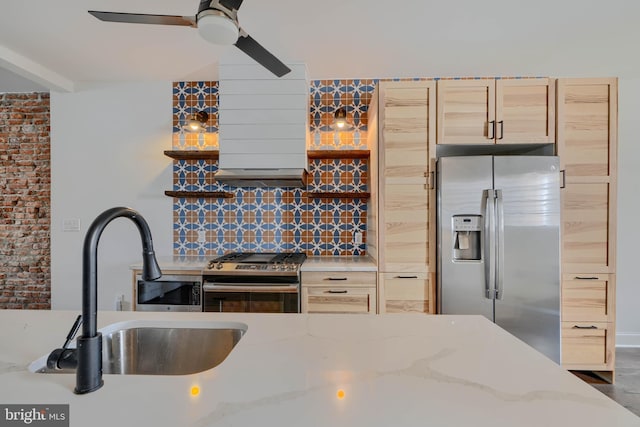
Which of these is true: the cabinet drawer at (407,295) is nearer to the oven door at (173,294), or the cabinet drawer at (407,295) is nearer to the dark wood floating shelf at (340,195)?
the dark wood floating shelf at (340,195)

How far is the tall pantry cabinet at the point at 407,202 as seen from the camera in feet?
8.34

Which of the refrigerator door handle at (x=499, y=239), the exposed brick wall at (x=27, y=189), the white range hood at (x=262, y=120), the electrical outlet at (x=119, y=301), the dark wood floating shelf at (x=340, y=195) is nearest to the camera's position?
the refrigerator door handle at (x=499, y=239)

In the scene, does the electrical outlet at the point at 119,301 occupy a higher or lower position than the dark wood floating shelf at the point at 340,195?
lower

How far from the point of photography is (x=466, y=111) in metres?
2.54

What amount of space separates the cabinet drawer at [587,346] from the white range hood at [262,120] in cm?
251

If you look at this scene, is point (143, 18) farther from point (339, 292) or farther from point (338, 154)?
point (339, 292)

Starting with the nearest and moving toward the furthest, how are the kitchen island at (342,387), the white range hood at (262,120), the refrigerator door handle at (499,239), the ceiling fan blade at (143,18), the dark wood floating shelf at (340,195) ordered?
the kitchen island at (342,387), the ceiling fan blade at (143,18), the refrigerator door handle at (499,239), the white range hood at (262,120), the dark wood floating shelf at (340,195)

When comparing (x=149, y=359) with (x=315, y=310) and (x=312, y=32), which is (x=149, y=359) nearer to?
(x=315, y=310)

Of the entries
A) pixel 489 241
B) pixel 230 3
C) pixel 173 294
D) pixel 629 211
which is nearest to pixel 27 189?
pixel 173 294

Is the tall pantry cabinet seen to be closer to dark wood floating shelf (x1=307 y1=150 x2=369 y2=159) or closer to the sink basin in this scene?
dark wood floating shelf (x1=307 y1=150 x2=369 y2=159)

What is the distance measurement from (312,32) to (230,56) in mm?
790

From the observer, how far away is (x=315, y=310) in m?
2.56

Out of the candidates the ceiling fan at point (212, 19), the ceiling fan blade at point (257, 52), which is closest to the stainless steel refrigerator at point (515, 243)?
the ceiling fan blade at point (257, 52)

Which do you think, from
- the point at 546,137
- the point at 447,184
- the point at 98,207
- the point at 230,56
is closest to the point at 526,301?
the point at 447,184
